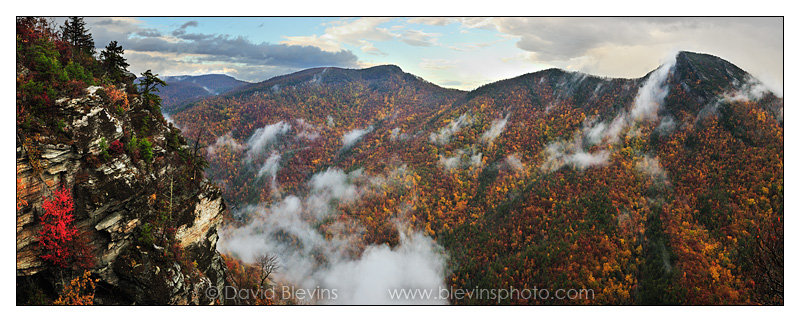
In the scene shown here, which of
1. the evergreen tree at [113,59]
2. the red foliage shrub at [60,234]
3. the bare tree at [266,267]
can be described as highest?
the evergreen tree at [113,59]

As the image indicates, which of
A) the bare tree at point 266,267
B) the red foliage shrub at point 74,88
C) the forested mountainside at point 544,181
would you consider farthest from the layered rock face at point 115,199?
the forested mountainside at point 544,181

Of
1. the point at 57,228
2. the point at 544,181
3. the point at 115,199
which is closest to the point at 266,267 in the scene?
the point at 115,199

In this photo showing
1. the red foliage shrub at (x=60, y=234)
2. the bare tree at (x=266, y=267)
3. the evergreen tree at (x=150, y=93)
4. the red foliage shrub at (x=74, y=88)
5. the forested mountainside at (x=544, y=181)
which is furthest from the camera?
the forested mountainside at (x=544, y=181)

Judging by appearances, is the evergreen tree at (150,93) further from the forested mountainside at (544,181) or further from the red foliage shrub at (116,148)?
the forested mountainside at (544,181)

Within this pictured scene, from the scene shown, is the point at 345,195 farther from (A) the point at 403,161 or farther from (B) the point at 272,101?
(B) the point at 272,101

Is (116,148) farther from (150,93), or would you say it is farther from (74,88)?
(150,93)

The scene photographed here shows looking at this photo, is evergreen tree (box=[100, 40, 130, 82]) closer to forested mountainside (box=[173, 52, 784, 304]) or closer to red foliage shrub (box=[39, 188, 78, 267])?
red foliage shrub (box=[39, 188, 78, 267])
